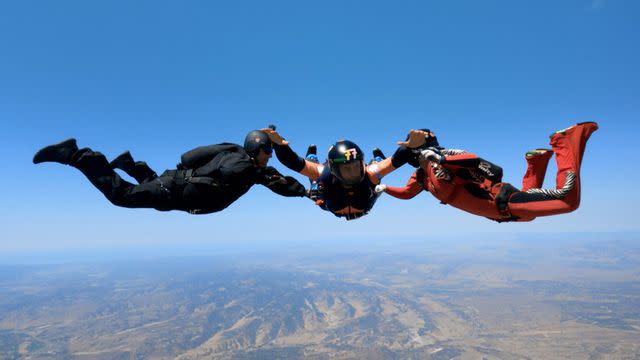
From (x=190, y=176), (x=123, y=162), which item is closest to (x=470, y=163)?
(x=190, y=176)

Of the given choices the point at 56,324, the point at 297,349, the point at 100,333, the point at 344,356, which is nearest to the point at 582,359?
the point at 344,356

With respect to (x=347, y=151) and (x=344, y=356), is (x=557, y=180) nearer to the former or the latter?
(x=347, y=151)

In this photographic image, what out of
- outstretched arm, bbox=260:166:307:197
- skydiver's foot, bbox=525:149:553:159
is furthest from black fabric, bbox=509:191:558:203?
outstretched arm, bbox=260:166:307:197

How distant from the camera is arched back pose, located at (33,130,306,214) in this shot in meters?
5.38

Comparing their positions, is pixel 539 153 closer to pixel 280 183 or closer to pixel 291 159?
pixel 291 159

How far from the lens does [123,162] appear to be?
18.6ft

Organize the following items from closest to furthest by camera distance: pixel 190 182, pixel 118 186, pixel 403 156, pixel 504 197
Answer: pixel 504 197, pixel 118 186, pixel 190 182, pixel 403 156

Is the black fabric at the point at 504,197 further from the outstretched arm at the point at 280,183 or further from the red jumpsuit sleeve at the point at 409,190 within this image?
the outstretched arm at the point at 280,183

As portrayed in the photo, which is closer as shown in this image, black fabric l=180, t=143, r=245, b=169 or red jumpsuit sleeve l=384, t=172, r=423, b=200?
black fabric l=180, t=143, r=245, b=169

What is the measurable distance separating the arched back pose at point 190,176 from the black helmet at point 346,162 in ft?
3.54

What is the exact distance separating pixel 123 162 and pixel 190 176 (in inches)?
45.8

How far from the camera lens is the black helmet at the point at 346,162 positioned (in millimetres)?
5598

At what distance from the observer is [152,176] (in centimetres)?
594

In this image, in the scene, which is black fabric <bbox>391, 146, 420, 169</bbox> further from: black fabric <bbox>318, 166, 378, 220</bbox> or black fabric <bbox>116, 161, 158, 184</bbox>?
black fabric <bbox>116, 161, 158, 184</bbox>
